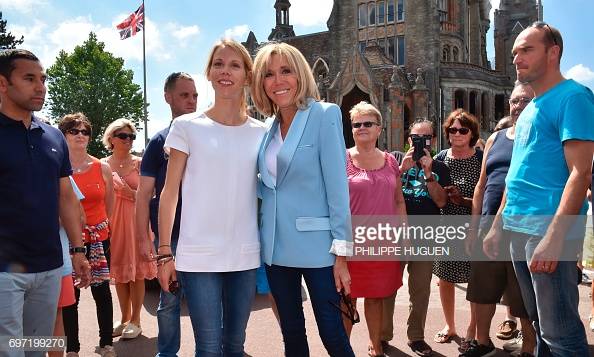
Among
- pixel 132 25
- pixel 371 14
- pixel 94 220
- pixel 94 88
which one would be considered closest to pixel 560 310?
pixel 94 220

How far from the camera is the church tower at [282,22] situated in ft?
178

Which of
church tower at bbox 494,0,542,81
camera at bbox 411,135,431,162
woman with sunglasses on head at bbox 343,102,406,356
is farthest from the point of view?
church tower at bbox 494,0,542,81

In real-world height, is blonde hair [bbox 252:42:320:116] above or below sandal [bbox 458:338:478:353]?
above

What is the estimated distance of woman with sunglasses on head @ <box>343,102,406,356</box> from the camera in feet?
15.9

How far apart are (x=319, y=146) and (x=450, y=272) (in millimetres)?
2960

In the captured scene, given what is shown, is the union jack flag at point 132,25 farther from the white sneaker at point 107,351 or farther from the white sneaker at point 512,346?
the white sneaker at point 512,346

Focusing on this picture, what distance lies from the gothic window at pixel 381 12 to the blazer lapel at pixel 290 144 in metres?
39.8

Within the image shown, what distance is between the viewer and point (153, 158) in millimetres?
4086

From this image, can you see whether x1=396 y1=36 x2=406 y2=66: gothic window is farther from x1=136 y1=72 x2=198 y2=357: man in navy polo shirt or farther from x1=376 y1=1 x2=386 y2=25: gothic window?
x1=136 y1=72 x2=198 y2=357: man in navy polo shirt

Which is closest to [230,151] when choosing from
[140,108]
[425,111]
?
[425,111]

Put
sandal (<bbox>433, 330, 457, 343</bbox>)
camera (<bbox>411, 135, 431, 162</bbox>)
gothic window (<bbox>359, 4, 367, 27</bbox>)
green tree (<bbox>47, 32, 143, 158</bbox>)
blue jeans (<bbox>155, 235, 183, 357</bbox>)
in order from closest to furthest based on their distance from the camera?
blue jeans (<bbox>155, 235, 183, 357</bbox>), camera (<bbox>411, 135, 431, 162</bbox>), sandal (<bbox>433, 330, 457, 343</bbox>), gothic window (<bbox>359, 4, 367, 27</bbox>), green tree (<bbox>47, 32, 143, 158</bbox>)

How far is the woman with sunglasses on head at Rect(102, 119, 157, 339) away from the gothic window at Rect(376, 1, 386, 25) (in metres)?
37.4

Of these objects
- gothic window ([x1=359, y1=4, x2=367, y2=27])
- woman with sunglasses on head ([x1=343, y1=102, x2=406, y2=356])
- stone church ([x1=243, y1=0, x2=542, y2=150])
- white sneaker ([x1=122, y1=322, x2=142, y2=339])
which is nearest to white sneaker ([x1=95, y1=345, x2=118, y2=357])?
white sneaker ([x1=122, y1=322, x2=142, y2=339])

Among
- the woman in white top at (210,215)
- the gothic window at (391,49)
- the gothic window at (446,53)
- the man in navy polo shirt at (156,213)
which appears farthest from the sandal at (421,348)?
the gothic window at (446,53)
